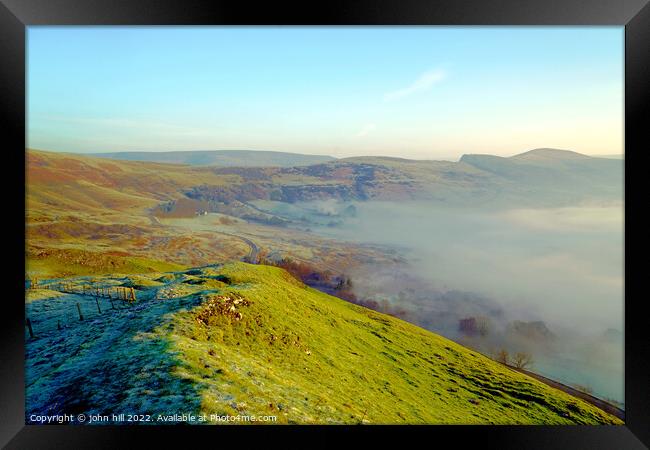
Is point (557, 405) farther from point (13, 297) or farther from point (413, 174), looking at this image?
point (413, 174)

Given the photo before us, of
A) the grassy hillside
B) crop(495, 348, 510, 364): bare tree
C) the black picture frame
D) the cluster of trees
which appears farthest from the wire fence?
crop(495, 348, 510, 364): bare tree

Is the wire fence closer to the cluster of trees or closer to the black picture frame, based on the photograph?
the black picture frame

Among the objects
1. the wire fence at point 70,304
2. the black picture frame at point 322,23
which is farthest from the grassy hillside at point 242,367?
the black picture frame at point 322,23

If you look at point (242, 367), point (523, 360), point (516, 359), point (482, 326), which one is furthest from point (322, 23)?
point (482, 326)

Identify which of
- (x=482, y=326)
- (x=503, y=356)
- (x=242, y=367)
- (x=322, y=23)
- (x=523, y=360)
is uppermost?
(x=322, y=23)

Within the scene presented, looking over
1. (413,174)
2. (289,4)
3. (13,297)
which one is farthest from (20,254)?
(413,174)

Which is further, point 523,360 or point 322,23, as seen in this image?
point 523,360

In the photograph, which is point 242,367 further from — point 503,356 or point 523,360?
point 503,356
